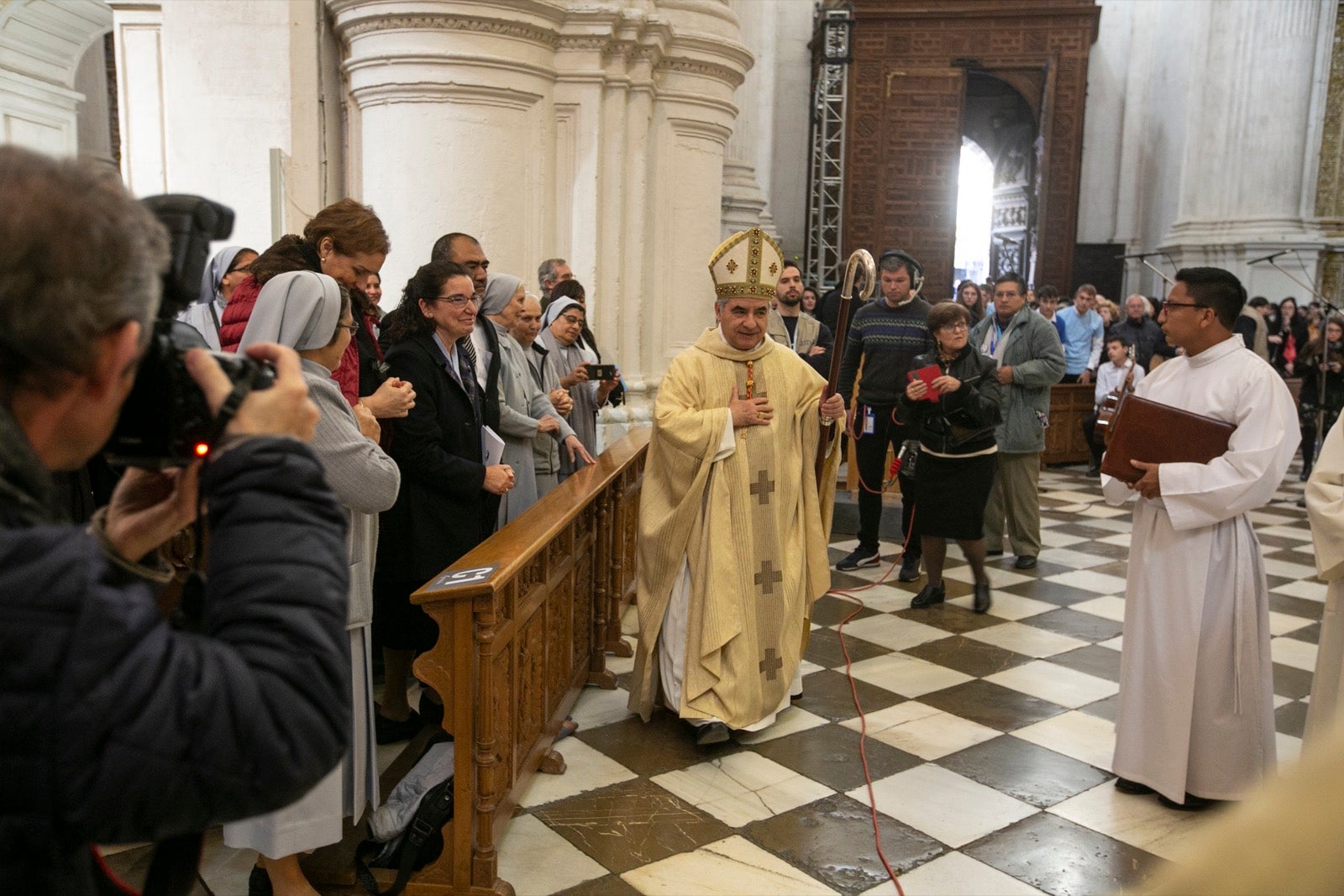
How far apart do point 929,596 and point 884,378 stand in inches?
52.0

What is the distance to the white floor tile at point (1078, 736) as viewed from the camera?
3.96 m

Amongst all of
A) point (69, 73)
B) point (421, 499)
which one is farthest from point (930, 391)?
point (69, 73)

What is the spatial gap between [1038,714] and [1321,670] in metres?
1.21

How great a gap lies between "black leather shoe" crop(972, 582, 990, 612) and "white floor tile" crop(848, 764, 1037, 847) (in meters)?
2.09

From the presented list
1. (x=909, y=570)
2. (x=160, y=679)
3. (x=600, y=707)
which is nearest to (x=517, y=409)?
(x=600, y=707)

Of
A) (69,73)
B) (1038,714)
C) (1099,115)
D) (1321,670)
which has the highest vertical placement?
(1099,115)

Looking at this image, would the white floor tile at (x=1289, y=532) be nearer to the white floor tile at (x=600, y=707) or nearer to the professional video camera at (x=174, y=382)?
the white floor tile at (x=600, y=707)

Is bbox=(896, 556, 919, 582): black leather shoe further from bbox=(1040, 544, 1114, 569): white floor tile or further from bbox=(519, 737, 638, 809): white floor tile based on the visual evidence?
bbox=(519, 737, 638, 809): white floor tile

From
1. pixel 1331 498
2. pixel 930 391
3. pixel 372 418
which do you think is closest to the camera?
pixel 372 418

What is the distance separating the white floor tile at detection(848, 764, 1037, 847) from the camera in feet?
11.0

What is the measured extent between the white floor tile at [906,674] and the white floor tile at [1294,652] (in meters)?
1.56

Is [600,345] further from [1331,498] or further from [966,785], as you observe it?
[1331,498]

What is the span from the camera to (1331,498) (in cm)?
321

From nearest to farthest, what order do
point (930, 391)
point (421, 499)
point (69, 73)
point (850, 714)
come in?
point (421, 499), point (850, 714), point (930, 391), point (69, 73)
